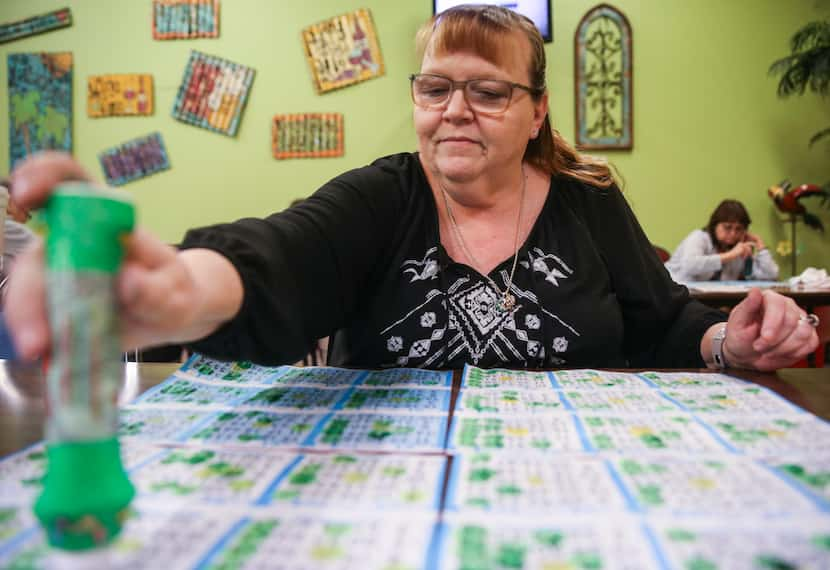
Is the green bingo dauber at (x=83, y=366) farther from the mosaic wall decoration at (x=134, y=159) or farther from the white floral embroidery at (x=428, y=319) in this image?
the mosaic wall decoration at (x=134, y=159)

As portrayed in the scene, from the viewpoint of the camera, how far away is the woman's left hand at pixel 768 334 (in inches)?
32.4

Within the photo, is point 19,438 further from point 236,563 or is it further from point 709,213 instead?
point 709,213

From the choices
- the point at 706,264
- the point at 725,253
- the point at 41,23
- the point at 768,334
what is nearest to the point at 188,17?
the point at 41,23

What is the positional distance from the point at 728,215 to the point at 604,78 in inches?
47.2

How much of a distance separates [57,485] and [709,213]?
443 cm

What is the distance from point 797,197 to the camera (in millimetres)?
3832

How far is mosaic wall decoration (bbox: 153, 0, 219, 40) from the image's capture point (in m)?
4.07

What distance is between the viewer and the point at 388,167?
109 centimetres

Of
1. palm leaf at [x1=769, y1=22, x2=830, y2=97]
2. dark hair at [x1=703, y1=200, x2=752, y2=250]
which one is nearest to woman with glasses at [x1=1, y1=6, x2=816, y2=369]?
dark hair at [x1=703, y1=200, x2=752, y2=250]

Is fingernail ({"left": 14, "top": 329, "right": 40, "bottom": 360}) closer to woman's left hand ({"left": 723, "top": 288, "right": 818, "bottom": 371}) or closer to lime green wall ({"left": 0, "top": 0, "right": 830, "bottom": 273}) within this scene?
woman's left hand ({"left": 723, "top": 288, "right": 818, "bottom": 371})

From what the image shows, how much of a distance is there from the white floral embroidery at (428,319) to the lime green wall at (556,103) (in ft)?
11.0

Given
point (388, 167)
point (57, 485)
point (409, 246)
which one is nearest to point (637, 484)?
point (57, 485)

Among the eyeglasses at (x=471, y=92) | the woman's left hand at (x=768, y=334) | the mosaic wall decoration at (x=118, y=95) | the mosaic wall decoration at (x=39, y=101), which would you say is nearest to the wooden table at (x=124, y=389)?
the woman's left hand at (x=768, y=334)

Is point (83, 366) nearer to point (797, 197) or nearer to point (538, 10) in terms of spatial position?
point (538, 10)
